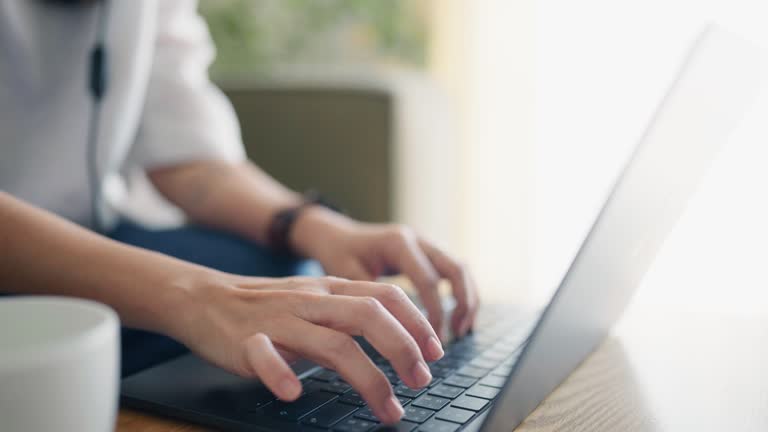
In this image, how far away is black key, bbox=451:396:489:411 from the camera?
45 cm

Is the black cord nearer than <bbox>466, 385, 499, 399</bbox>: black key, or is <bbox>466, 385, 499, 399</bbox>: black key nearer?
<bbox>466, 385, 499, 399</bbox>: black key

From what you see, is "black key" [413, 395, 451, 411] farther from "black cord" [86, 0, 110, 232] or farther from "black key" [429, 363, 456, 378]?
"black cord" [86, 0, 110, 232]

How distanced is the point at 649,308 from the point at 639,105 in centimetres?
119

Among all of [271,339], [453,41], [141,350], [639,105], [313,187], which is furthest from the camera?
[453,41]

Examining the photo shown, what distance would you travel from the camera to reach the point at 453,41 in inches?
86.0

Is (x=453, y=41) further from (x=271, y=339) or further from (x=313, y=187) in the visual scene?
(x=271, y=339)

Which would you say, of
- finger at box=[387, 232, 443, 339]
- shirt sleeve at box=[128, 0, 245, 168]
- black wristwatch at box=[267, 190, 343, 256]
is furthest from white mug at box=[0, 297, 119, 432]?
shirt sleeve at box=[128, 0, 245, 168]

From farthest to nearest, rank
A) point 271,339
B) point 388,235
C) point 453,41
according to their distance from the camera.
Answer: point 453,41, point 388,235, point 271,339

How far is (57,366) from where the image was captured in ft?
0.93

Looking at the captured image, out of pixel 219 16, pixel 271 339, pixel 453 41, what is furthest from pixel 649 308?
pixel 219 16

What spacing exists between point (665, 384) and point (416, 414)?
0.21 m

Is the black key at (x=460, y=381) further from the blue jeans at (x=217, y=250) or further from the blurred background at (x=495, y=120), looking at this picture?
the blurred background at (x=495, y=120)

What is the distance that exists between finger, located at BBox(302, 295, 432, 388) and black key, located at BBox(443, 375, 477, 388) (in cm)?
7

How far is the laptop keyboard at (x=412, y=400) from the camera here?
42cm
